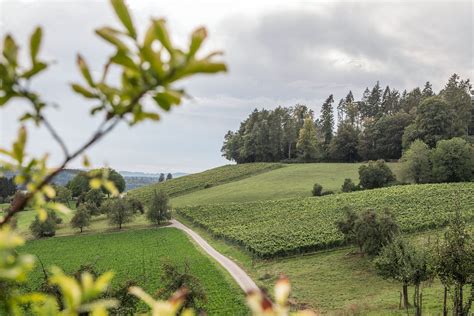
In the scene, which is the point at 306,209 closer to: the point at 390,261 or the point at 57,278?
the point at 390,261

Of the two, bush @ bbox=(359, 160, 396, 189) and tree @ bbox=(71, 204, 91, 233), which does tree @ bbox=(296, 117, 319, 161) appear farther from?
tree @ bbox=(71, 204, 91, 233)

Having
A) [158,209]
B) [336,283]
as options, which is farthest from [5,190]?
[336,283]

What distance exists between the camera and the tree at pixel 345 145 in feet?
279

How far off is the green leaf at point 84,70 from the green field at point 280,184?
63628 millimetres

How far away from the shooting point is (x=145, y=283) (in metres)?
31.1

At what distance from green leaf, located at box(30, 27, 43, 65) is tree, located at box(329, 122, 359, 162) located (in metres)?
86.4

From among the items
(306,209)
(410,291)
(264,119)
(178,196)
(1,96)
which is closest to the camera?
(1,96)

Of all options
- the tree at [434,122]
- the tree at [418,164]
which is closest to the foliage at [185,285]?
the tree at [418,164]

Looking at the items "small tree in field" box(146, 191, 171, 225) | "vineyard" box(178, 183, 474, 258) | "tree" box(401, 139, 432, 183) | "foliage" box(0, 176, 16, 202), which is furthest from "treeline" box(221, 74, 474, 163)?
"foliage" box(0, 176, 16, 202)

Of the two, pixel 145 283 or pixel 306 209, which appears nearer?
pixel 145 283

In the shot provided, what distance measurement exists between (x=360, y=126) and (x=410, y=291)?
8188 centimetres

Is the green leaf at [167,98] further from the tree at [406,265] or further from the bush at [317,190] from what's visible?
the bush at [317,190]

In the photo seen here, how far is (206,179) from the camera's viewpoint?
86.0 meters

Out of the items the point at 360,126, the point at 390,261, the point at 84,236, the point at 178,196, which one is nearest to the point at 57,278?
the point at 390,261
